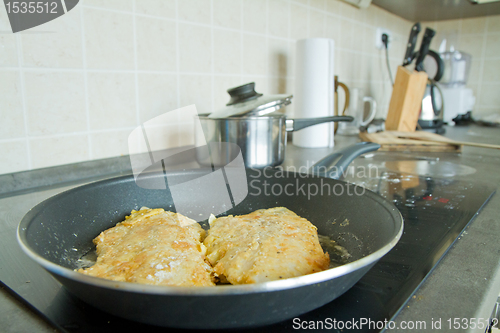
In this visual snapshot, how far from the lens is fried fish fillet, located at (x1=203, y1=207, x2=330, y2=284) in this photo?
440 millimetres

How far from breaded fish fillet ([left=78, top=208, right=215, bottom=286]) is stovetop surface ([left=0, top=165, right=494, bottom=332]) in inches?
2.2

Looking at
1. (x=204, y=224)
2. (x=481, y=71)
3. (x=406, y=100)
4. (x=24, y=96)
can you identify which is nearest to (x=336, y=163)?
(x=204, y=224)

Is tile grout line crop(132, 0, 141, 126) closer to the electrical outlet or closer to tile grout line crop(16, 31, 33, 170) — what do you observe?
tile grout line crop(16, 31, 33, 170)

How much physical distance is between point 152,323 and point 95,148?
0.71 metres

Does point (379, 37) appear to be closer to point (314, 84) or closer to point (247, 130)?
point (314, 84)

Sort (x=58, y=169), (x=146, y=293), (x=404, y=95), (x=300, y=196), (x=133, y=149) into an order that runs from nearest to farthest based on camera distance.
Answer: (x=146, y=293) → (x=300, y=196) → (x=58, y=169) → (x=133, y=149) → (x=404, y=95)

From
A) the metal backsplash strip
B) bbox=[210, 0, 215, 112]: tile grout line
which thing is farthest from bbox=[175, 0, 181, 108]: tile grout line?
the metal backsplash strip

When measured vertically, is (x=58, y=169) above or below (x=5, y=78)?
below

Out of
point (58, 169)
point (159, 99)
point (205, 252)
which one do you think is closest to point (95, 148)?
point (58, 169)

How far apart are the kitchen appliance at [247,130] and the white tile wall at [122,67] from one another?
20cm

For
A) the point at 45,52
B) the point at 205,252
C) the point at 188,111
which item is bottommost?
the point at 205,252

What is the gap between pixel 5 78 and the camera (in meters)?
0.76

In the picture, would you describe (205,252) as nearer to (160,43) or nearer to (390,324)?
(390,324)

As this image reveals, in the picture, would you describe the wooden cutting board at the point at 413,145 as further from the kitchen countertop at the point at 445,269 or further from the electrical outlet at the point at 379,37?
the electrical outlet at the point at 379,37
